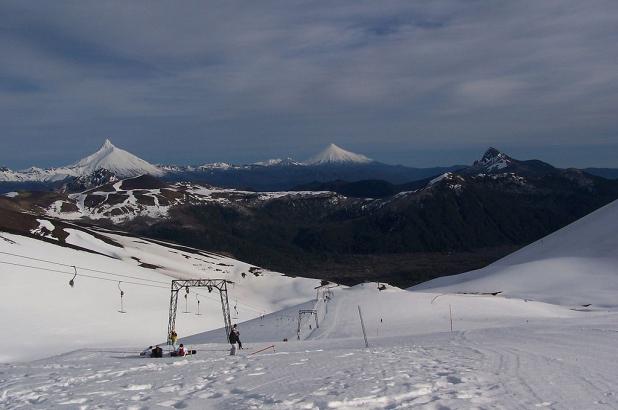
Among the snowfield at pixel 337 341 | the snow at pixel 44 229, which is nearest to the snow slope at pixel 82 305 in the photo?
the snowfield at pixel 337 341

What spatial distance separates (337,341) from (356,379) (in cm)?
1782

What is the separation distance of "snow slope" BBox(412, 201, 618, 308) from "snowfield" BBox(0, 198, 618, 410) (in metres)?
0.40

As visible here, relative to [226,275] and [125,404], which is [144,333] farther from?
[226,275]

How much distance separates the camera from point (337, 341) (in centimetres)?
3434

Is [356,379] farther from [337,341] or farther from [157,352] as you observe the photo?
[337,341]

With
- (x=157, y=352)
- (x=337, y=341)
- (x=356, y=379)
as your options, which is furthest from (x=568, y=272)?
(x=356, y=379)

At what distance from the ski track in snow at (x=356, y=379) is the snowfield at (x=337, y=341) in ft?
0.25

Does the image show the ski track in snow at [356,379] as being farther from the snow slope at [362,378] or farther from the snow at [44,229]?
the snow at [44,229]

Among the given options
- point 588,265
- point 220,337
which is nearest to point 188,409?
point 220,337

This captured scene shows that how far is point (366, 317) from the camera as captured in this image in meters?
55.2

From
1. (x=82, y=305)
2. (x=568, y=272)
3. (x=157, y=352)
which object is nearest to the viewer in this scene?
(x=157, y=352)

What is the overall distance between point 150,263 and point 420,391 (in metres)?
112

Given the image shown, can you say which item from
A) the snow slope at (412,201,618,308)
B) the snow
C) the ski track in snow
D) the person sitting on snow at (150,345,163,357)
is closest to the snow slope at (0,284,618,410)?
the ski track in snow

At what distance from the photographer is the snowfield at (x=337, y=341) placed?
599 inches
